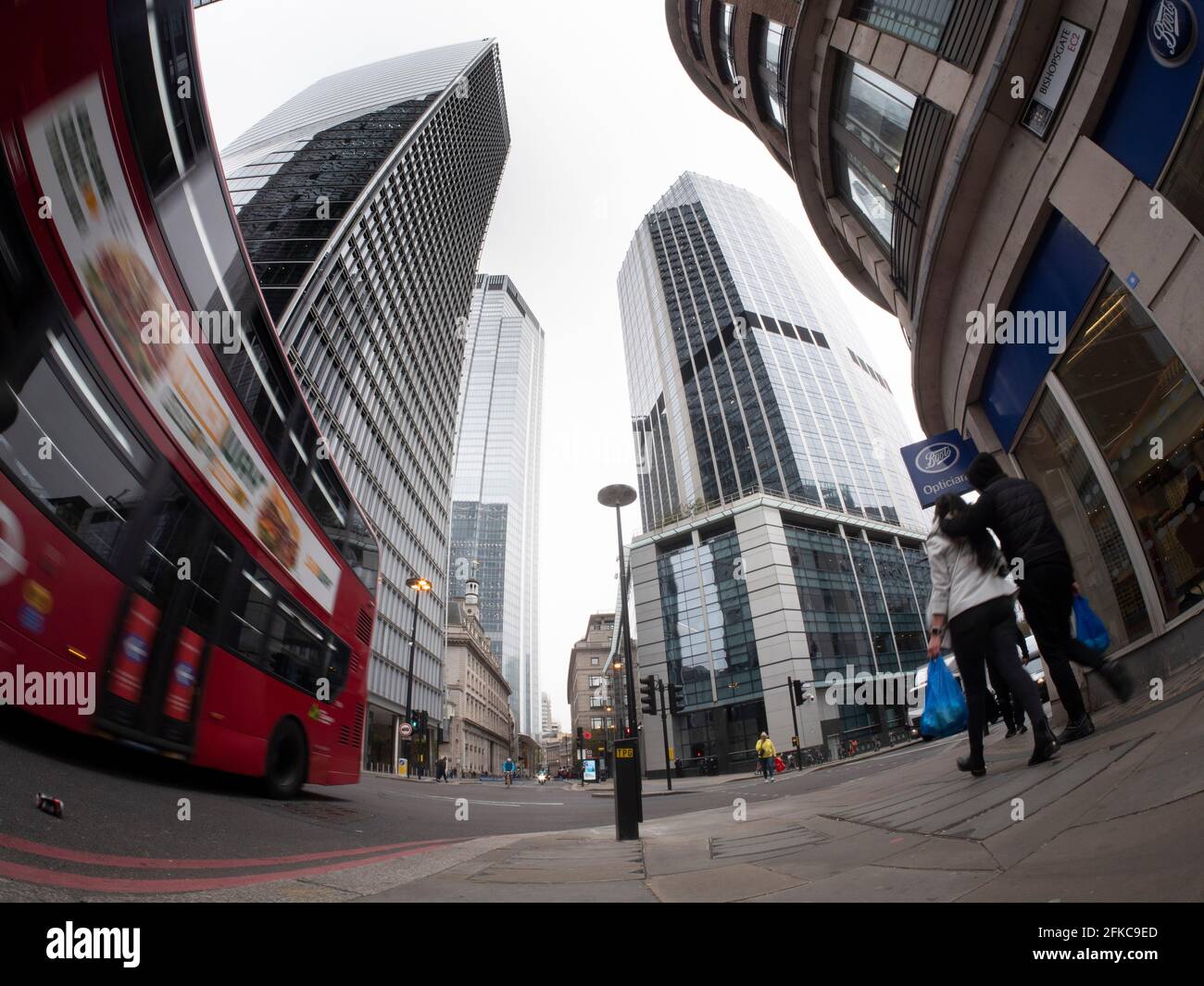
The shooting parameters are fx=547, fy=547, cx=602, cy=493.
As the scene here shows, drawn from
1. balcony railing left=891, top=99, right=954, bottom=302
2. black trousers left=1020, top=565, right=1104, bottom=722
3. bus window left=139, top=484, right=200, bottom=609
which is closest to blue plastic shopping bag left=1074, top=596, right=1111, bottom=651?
black trousers left=1020, top=565, right=1104, bottom=722

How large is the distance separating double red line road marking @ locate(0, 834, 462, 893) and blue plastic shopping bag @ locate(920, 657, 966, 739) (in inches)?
160

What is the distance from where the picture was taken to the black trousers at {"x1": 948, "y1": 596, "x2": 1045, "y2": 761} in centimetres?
376

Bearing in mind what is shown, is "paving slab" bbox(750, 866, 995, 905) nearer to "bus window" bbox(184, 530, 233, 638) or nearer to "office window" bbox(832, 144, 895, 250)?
"bus window" bbox(184, 530, 233, 638)

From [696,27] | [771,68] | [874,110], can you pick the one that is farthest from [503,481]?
[874,110]

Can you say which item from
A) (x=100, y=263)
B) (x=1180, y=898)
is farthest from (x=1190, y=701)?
(x=100, y=263)

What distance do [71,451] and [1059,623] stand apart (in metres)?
7.27

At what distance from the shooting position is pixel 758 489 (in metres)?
42.6

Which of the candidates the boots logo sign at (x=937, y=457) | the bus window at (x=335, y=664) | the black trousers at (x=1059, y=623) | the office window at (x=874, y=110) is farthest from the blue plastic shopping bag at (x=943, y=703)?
the office window at (x=874, y=110)

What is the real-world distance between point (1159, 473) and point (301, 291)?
33.1m

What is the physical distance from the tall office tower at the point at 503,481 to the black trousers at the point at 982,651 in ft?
392

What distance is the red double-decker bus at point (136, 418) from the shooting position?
12.3ft

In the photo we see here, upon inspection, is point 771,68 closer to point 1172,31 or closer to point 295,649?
point 1172,31

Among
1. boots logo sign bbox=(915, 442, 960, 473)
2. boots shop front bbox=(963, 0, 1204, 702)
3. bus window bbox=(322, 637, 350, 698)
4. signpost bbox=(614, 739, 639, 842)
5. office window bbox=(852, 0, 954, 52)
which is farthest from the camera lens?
boots logo sign bbox=(915, 442, 960, 473)
